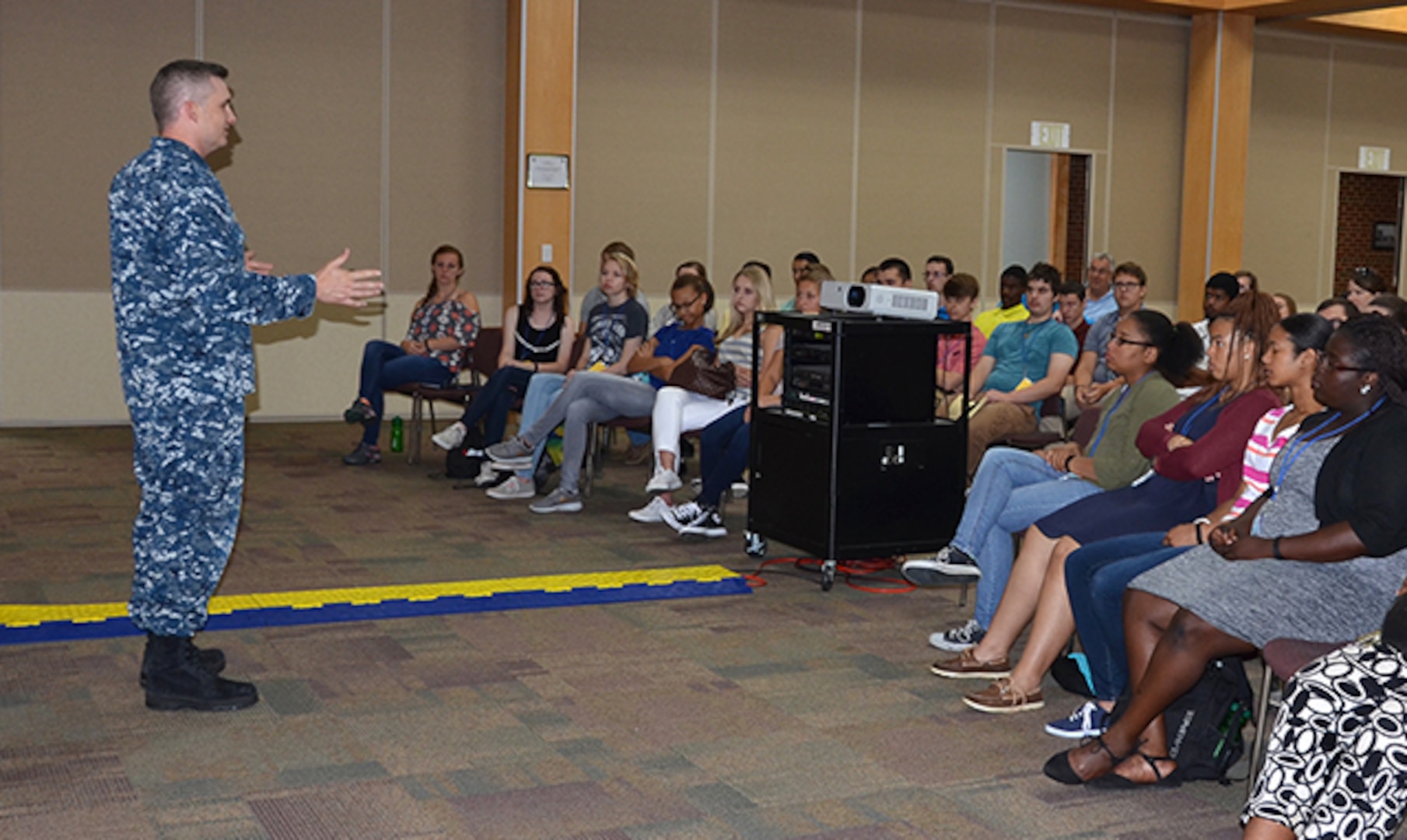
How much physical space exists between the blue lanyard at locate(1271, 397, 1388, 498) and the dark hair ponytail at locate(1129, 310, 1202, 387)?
1079mm

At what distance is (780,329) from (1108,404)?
185cm

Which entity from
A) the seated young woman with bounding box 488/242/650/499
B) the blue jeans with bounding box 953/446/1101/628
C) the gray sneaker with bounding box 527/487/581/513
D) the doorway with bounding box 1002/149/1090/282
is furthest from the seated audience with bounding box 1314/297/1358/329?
the doorway with bounding box 1002/149/1090/282

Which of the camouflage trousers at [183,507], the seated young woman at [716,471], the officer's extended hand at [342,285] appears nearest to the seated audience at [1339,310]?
the seated young woman at [716,471]

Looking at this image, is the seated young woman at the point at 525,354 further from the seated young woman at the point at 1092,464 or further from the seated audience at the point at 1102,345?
the seated young woman at the point at 1092,464

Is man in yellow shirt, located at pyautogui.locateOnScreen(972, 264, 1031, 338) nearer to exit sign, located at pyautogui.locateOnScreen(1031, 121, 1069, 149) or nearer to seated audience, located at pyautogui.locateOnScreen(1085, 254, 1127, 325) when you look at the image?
seated audience, located at pyautogui.locateOnScreen(1085, 254, 1127, 325)

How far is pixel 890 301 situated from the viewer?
5445 millimetres

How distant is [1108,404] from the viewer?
15.4 feet

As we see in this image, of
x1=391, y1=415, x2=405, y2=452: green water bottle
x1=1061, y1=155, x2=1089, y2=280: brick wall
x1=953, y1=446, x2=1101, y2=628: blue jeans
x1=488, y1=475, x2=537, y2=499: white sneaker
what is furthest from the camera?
x1=1061, y1=155, x2=1089, y2=280: brick wall

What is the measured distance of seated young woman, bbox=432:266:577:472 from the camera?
8.00 m

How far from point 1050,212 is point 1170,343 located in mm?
8778

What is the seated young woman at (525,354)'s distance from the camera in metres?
8.00

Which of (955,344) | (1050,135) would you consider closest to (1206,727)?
(955,344)

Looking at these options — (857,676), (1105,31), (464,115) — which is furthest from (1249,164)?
(857,676)

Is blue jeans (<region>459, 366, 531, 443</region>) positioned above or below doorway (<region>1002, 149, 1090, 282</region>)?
below
